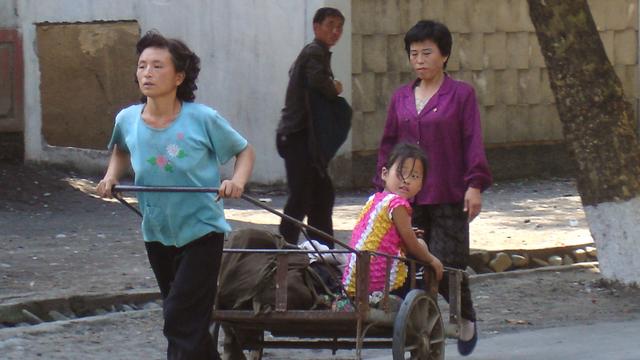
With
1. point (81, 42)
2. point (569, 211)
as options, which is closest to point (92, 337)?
point (569, 211)

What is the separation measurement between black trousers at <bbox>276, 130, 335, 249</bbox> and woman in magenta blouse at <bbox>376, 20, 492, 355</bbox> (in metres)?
2.29

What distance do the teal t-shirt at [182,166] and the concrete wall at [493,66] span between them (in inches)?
349

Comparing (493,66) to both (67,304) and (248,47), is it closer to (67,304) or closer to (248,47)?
(248,47)

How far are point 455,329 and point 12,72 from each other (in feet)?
35.7

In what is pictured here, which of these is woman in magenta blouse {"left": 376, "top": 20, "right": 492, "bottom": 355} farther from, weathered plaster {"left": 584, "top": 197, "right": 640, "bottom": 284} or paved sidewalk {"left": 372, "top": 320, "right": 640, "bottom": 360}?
weathered plaster {"left": 584, "top": 197, "right": 640, "bottom": 284}

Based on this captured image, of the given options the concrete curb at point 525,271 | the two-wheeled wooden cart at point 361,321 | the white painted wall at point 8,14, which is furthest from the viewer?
the white painted wall at point 8,14

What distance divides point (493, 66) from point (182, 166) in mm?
10483

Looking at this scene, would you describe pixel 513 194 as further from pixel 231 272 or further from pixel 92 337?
pixel 231 272

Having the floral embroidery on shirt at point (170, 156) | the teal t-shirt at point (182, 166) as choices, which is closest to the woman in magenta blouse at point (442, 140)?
the teal t-shirt at point (182, 166)

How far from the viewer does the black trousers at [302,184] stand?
9148mm

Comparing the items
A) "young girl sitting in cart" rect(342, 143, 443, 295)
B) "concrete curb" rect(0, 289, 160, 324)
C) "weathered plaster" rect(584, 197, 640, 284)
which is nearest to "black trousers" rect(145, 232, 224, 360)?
"young girl sitting in cart" rect(342, 143, 443, 295)

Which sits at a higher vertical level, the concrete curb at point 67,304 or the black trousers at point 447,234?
the black trousers at point 447,234

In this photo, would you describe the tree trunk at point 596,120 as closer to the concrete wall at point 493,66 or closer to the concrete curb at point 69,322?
the concrete curb at point 69,322

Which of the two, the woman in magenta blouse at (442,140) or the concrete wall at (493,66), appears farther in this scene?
the concrete wall at (493,66)
